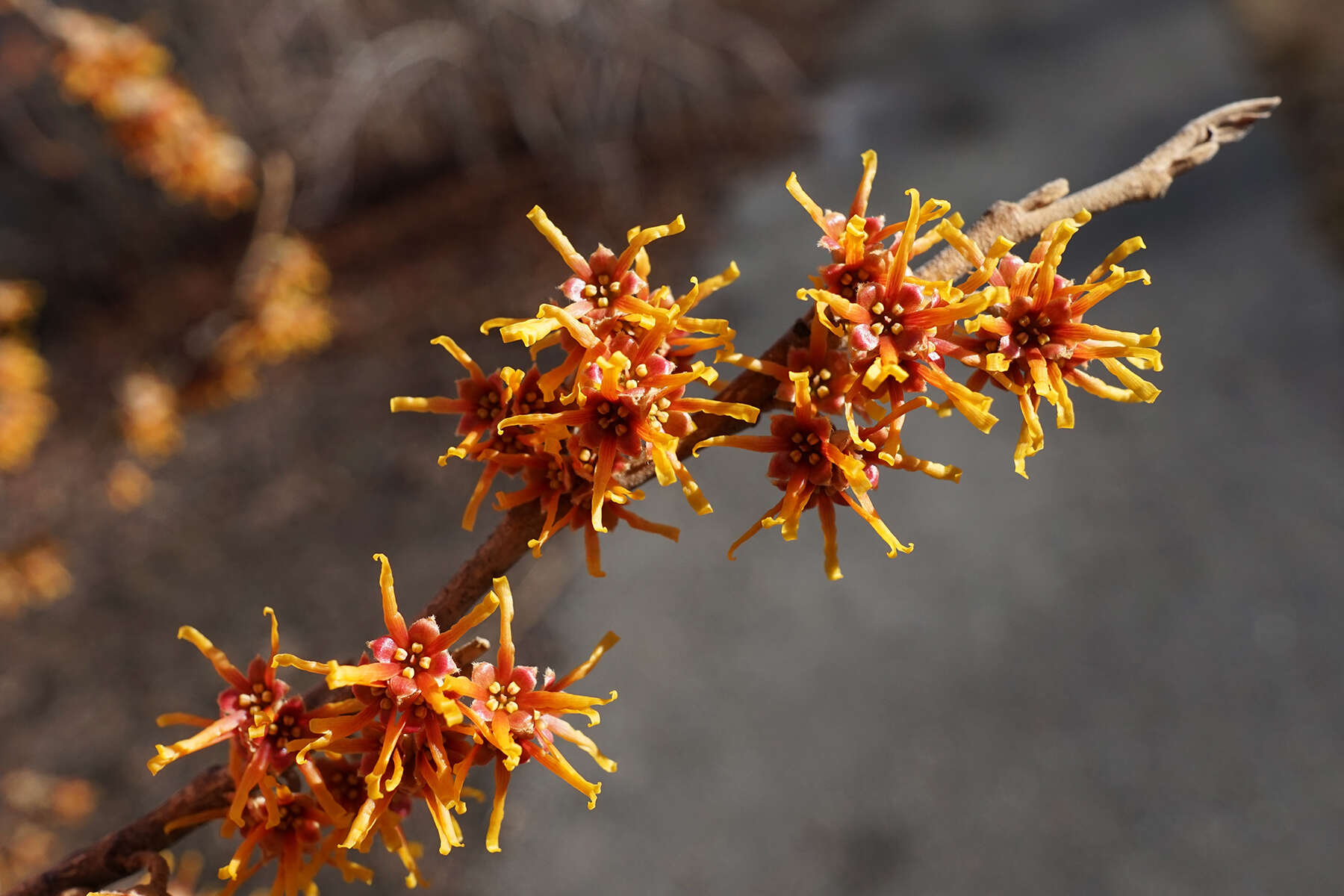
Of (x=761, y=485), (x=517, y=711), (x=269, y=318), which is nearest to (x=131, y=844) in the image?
(x=517, y=711)

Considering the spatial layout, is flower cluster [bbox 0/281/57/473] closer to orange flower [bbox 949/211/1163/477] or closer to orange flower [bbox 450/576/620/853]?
orange flower [bbox 450/576/620/853]

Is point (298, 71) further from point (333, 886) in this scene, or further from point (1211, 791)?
point (1211, 791)

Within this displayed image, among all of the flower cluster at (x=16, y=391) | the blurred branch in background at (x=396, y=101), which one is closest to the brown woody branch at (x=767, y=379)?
the flower cluster at (x=16, y=391)

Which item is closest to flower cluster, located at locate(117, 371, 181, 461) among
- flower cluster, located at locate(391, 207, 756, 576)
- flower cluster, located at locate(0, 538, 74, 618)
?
flower cluster, located at locate(0, 538, 74, 618)

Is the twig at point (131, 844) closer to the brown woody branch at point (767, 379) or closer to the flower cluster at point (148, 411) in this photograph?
the brown woody branch at point (767, 379)

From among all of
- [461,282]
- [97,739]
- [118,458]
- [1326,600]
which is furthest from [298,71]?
[1326,600]

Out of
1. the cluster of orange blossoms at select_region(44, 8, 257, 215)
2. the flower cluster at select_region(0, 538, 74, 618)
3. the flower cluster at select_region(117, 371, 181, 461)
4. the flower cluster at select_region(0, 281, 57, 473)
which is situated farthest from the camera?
the flower cluster at select_region(117, 371, 181, 461)
